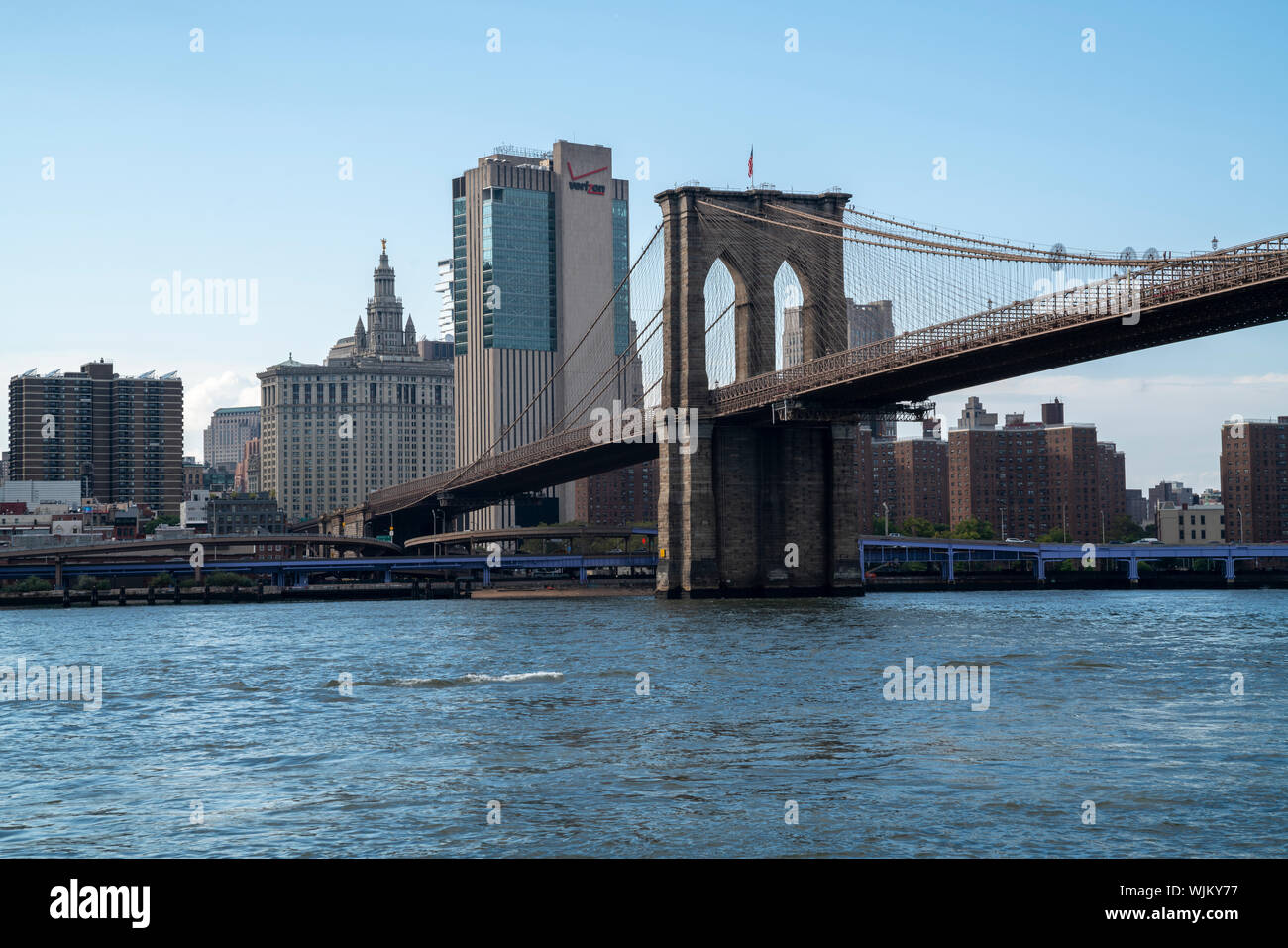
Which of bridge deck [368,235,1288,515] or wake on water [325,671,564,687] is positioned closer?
wake on water [325,671,564,687]

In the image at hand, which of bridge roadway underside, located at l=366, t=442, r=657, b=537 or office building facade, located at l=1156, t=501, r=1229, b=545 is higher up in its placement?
bridge roadway underside, located at l=366, t=442, r=657, b=537

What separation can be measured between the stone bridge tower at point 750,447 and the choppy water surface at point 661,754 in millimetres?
33740

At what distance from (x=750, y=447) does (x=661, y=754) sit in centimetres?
6059

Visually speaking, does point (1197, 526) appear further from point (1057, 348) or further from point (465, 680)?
point (465, 680)

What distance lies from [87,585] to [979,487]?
111056mm

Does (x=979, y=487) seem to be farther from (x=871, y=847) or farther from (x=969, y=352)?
(x=871, y=847)

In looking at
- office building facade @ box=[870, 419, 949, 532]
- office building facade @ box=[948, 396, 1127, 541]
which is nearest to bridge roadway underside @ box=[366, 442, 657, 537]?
office building facade @ box=[870, 419, 949, 532]

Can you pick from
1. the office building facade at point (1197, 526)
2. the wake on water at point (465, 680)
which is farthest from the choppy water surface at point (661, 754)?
the office building facade at point (1197, 526)

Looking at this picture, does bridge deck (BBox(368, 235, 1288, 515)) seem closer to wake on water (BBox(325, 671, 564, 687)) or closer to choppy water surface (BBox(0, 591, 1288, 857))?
choppy water surface (BBox(0, 591, 1288, 857))

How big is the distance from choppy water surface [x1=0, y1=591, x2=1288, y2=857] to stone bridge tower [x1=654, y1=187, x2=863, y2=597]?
33740 millimetres

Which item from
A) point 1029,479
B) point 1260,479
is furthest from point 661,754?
point 1260,479

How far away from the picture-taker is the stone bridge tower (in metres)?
80.1

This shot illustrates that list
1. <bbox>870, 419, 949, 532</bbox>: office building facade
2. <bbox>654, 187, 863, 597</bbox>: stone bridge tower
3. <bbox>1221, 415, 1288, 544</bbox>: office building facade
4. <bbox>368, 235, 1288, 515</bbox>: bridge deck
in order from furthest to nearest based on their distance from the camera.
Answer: <bbox>870, 419, 949, 532</bbox>: office building facade < <bbox>1221, 415, 1288, 544</bbox>: office building facade < <bbox>654, 187, 863, 597</bbox>: stone bridge tower < <bbox>368, 235, 1288, 515</bbox>: bridge deck
